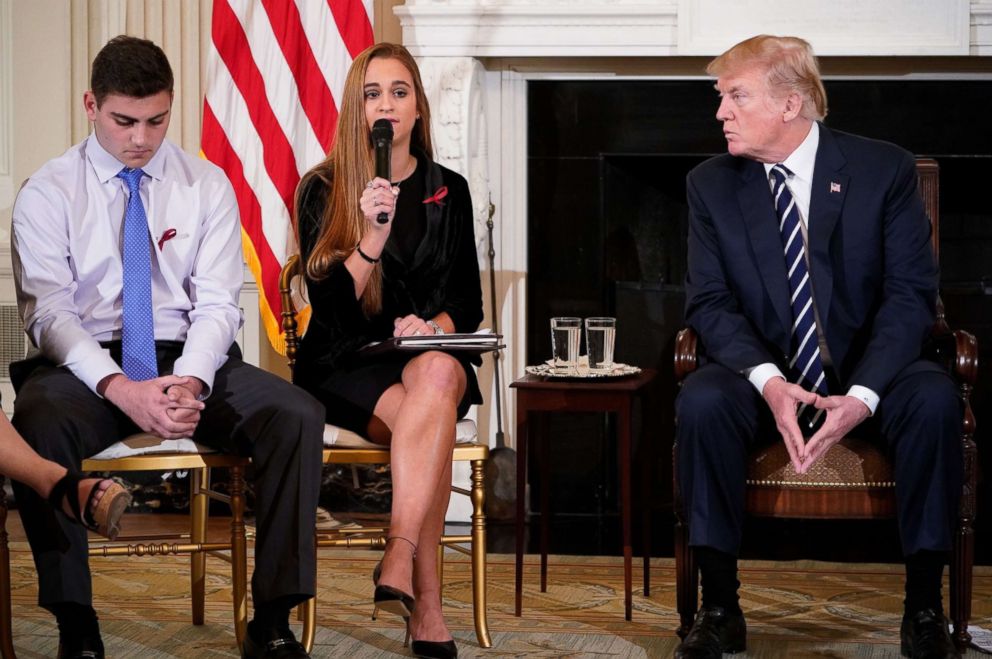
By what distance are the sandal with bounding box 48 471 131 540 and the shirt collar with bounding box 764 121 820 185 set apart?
1589 millimetres

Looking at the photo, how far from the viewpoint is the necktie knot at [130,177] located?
299 centimetres

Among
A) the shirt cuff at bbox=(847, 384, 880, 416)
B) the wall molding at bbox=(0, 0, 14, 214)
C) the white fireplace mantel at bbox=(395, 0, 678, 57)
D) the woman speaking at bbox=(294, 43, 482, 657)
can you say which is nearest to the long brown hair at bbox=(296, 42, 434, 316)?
the woman speaking at bbox=(294, 43, 482, 657)

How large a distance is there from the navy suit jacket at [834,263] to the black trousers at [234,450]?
94 centimetres

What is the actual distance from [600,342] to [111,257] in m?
1.16

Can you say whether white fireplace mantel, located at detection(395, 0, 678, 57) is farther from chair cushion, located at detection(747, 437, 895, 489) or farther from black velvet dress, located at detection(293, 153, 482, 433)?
chair cushion, located at detection(747, 437, 895, 489)

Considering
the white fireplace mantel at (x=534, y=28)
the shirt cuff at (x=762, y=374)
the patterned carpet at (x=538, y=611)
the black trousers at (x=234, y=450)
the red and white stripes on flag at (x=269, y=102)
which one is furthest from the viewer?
the white fireplace mantel at (x=534, y=28)

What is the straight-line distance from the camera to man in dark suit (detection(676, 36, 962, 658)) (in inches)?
107

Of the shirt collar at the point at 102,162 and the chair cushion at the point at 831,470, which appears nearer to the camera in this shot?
the chair cushion at the point at 831,470

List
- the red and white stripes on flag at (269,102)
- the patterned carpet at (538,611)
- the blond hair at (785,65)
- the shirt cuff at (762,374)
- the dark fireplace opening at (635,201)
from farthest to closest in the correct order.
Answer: the dark fireplace opening at (635,201)
the red and white stripes on flag at (269,102)
the blond hair at (785,65)
the patterned carpet at (538,611)
the shirt cuff at (762,374)

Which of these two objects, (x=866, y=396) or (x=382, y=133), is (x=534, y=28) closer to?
(x=382, y=133)

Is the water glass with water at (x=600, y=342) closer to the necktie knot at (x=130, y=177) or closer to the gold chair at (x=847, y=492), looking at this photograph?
the gold chair at (x=847, y=492)

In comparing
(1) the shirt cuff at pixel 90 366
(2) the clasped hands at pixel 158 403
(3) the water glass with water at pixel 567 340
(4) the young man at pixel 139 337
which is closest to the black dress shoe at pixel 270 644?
(4) the young man at pixel 139 337

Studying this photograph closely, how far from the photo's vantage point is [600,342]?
3285 millimetres

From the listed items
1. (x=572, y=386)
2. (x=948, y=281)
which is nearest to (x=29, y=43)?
(x=572, y=386)
